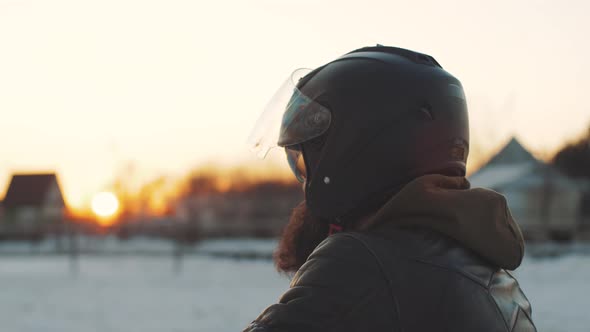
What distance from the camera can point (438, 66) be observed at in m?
1.74

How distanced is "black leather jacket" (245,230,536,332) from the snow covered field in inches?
304

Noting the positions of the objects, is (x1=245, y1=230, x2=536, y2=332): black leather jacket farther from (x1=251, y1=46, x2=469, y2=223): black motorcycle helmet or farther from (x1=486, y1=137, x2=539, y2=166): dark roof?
(x1=486, y1=137, x2=539, y2=166): dark roof

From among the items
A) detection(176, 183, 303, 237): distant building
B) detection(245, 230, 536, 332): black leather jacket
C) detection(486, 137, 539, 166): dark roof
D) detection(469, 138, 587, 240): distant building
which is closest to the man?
Answer: detection(245, 230, 536, 332): black leather jacket

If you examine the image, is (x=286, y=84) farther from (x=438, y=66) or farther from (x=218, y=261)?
(x=218, y=261)

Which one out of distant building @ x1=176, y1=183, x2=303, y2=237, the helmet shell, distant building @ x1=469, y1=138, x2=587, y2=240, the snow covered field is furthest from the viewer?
distant building @ x1=176, y1=183, x2=303, y2=237

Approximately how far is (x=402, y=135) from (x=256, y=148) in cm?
55

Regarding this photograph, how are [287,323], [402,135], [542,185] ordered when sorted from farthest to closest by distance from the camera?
[542,185], [402,135], [287,323]

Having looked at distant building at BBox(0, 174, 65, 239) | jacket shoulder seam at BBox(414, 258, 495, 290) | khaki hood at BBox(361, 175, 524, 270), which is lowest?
distant building at BBox(0, 174, 65, 239)

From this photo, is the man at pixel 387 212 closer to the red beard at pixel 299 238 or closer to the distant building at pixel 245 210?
the red beard at pixel 299 238

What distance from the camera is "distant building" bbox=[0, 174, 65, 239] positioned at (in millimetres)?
42094

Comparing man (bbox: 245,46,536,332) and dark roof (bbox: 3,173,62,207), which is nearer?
man (bbox: 245,46,536,332)

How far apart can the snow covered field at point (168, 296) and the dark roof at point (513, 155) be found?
55.0ft

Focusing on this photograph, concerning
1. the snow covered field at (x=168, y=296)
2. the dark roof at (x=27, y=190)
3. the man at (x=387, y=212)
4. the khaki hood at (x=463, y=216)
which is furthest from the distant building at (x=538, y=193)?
the khaki hood at (x=463, y=216)

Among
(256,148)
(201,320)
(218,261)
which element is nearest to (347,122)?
(256,148)
